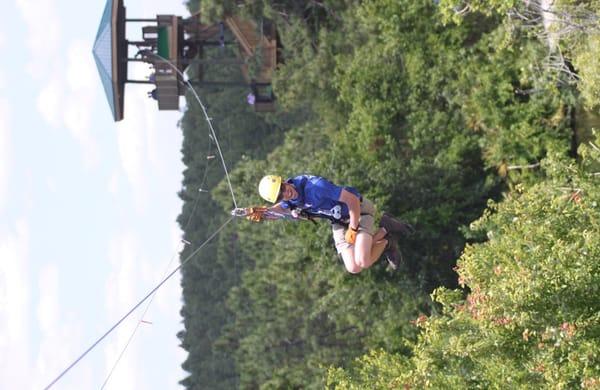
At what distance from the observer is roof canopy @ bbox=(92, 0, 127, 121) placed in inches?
1174

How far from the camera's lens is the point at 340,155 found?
2869cm

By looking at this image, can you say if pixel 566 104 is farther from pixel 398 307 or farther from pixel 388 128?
pixel 398 307

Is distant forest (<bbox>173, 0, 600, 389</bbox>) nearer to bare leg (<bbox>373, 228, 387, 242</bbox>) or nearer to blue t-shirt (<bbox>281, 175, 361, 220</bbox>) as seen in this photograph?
bare leg (<bbox>373, 228, 387, 242</bbox>)

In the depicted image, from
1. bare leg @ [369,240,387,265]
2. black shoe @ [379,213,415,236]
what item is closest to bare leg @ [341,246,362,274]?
bare leg @ [369,240,387,265]

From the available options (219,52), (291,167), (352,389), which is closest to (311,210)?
(352,389)

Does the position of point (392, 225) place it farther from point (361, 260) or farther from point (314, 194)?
point (314, 194)

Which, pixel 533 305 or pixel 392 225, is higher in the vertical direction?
pixel 392 225

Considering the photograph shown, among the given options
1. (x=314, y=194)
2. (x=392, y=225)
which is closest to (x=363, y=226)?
(x=314, y=194)

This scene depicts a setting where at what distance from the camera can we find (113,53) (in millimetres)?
29875

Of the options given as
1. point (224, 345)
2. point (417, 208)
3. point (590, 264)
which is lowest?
point (224, 345)

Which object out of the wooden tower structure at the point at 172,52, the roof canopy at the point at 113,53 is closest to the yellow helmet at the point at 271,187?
the wooden tower structure at the point at 172,52

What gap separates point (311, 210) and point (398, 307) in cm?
1571

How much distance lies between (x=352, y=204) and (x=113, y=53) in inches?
781

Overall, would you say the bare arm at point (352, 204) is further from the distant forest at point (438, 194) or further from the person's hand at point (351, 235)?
the distant forest at point (438, 194)
